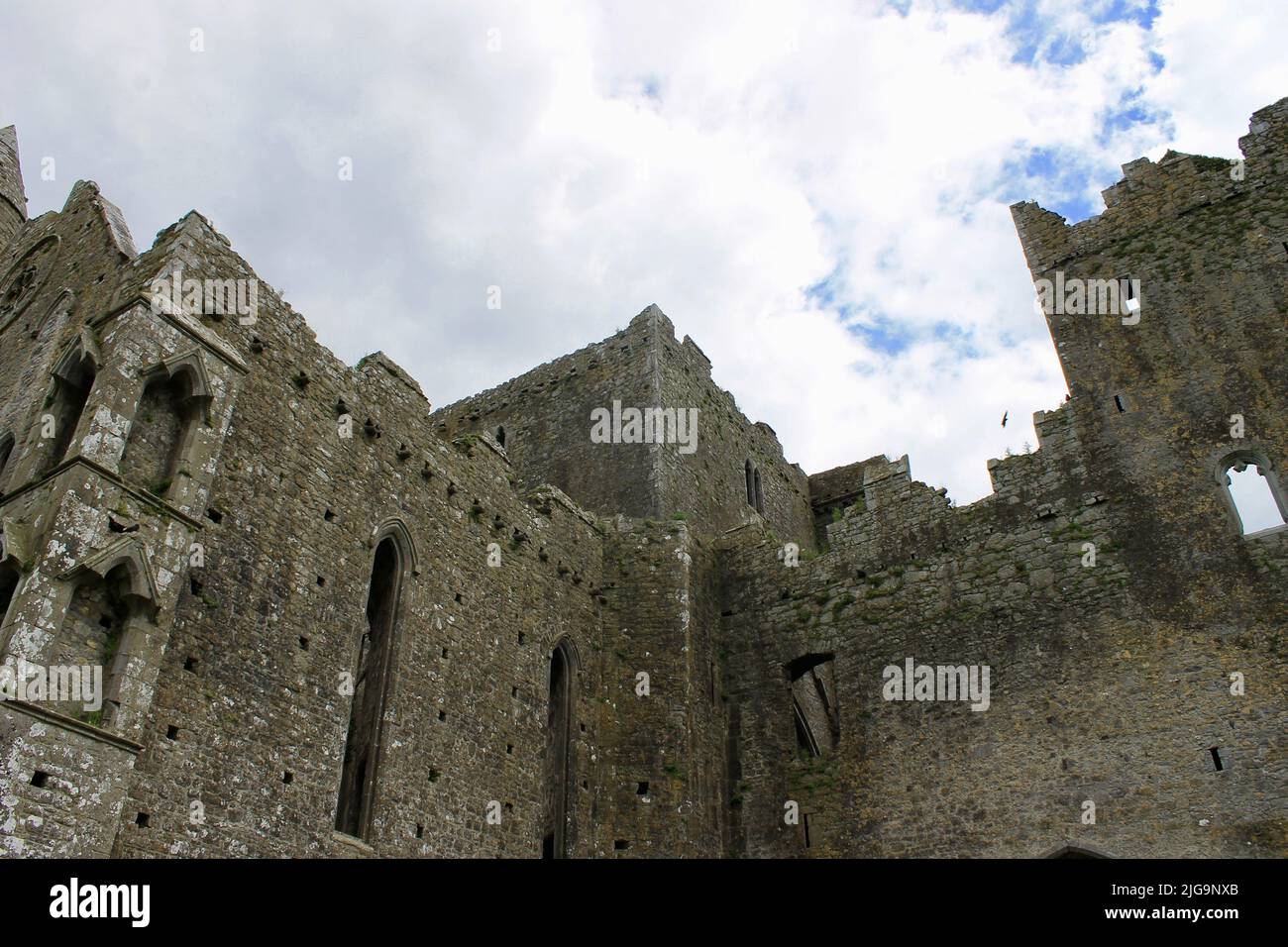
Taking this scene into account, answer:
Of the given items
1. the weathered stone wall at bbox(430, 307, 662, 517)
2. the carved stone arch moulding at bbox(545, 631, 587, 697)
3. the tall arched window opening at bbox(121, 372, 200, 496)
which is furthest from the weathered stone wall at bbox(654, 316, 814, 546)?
the tall arched window opening at bbox(121, 372, 200, 496)

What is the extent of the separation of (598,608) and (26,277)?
365 inches

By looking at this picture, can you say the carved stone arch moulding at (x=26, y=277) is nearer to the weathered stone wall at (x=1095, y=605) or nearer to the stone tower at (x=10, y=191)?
the stone tower at (x=10, y=191)

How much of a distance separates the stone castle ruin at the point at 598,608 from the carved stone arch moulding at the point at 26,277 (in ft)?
0.24

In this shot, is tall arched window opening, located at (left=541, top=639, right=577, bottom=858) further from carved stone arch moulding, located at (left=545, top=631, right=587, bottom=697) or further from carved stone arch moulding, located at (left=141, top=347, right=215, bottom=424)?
carved stone arch moulding, located at (left=141, top=347, right=215, bottom=424)

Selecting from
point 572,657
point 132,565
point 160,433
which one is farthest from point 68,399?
point 572,657

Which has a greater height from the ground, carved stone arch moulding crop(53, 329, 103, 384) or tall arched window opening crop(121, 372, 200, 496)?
carved stone arch moulding crop(53, 329, 103, 384)

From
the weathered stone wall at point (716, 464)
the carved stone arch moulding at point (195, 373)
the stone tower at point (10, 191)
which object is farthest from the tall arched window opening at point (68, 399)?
the stone tower at point (10, 191)

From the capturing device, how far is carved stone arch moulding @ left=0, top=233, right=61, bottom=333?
12.7m

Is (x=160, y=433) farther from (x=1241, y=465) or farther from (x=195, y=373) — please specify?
(x=1241, y=465)

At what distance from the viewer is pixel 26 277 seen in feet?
43.4

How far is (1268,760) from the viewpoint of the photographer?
409 inches

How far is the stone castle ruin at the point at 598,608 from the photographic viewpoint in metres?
8.48

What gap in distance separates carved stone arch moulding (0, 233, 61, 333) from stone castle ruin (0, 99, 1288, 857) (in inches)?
2.9
